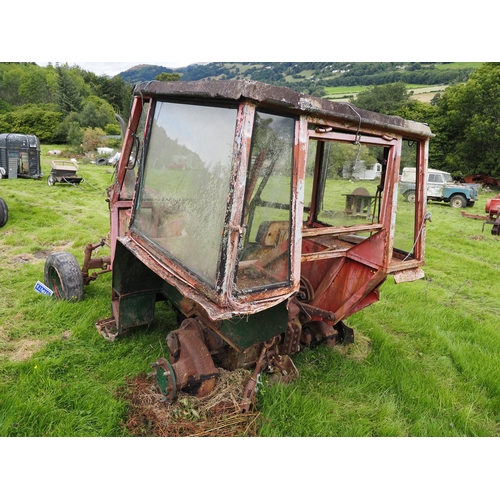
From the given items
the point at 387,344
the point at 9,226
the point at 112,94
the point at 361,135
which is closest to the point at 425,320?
the point at 387,344

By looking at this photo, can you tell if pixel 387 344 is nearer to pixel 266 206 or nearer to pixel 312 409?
pixel 312 409

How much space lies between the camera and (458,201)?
17719mm

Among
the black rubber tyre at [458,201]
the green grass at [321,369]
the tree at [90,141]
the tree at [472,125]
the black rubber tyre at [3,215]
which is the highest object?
the tree at [472,125]

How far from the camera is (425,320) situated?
4.94m

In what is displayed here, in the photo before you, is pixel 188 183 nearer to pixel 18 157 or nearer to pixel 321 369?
pixel 321 369

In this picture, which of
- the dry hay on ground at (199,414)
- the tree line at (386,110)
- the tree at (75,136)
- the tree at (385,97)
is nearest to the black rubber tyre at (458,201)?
the tree line at (386,110)

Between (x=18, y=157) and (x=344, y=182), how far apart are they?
16227 millimetres

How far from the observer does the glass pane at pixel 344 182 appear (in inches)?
117

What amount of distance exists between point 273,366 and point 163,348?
112 cm

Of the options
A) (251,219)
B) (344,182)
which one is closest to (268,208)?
(251,219)

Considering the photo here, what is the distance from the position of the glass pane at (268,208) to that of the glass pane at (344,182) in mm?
747

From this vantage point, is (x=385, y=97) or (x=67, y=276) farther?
(x=385, y=97)

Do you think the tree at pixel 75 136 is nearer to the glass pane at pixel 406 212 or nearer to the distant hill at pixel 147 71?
the distant hill at pixel 147 71

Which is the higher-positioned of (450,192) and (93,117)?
(93,117)
